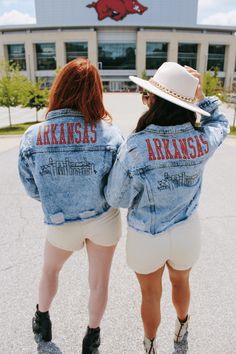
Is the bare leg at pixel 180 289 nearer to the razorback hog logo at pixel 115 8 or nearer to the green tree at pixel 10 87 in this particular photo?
the green tree at pixel 10 87

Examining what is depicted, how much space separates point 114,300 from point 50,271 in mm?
852

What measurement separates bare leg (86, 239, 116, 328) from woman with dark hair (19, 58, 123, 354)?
2 cm

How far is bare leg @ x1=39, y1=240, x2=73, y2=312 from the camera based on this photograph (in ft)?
6.70

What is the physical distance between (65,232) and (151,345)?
94cm

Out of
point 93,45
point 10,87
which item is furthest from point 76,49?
point 10,87

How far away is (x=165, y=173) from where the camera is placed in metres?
1.61

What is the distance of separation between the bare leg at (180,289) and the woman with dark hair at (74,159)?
440 millimetres

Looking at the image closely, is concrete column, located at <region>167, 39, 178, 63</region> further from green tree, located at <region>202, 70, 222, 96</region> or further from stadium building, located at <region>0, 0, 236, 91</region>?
green tree, located at <region>202, 70, 222, 96</region>

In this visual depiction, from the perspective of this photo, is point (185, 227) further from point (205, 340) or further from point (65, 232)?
point (205, 340)

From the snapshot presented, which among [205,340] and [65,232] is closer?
[65,232]

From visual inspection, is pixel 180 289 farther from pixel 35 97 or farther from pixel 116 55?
pixel 116 55

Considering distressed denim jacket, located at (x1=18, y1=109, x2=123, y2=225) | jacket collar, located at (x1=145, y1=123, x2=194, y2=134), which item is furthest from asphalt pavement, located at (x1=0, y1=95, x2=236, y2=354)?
jacket collar, located at (x1=145, y1=123, x2=194, y2=134)

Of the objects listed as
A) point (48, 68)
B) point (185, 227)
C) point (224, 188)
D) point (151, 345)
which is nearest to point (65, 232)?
point (185, 227)

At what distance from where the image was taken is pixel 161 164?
1589mm
